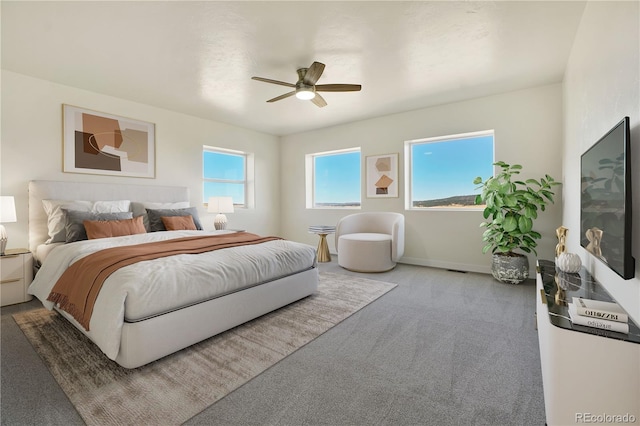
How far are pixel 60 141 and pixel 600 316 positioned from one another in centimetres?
513

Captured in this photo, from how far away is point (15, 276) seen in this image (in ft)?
9.66

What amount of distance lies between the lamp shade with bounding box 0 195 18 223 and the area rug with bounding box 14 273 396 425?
0.98 meters

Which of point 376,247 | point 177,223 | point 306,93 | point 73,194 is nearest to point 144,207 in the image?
point 177,223

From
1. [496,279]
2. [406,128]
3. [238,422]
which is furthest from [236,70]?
[496,279]

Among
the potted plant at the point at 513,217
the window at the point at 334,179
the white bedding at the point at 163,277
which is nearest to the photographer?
the white bedding at the point at 163,277

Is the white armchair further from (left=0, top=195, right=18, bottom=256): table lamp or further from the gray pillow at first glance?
(left=0, top=195, right=18, bottom=256): table lamp

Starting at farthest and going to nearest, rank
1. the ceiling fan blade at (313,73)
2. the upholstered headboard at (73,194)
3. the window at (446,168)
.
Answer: the window at (446,168)
the upholstered headboard at (73,194)
the ceiling fan blade at (313,73)

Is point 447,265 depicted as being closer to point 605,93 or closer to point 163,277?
point 605,93

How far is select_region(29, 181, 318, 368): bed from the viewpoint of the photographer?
1.75 metres

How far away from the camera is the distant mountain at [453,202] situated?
14.5 feet

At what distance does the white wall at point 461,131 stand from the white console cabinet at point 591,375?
10.6 feet

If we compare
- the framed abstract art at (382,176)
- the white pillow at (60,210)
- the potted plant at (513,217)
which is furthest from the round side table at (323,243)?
the white pillow at (60,210)

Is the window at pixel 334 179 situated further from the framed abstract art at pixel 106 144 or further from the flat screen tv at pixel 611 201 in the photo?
the flat screen tv at pixel 611 201

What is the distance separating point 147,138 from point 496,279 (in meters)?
5.29
